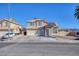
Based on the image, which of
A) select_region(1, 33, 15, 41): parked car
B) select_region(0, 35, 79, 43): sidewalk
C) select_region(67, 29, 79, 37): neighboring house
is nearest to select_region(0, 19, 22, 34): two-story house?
select_region(1, 33, 15, 41): parked car

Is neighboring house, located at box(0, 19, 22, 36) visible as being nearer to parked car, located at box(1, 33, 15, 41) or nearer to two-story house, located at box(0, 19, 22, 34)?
two-story house, located at box(0, 19, 22, 34)

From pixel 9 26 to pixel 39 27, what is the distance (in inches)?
44.1

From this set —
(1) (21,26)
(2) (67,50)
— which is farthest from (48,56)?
(1) (21,26)

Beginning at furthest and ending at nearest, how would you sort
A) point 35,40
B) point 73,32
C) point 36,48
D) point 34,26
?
point 35,40
point 34,26
point 73,32
point 36,48

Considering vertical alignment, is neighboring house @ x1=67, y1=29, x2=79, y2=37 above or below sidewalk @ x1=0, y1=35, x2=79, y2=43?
above

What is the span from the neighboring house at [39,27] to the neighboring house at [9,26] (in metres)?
0.41

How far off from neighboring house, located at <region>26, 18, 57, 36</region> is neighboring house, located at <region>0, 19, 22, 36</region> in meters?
0.41

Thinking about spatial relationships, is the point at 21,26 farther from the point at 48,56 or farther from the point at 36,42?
the point at 48,56

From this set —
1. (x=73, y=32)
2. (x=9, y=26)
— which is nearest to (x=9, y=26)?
(x=9, y=26)

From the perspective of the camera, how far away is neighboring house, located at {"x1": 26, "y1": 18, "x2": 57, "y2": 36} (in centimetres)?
1024

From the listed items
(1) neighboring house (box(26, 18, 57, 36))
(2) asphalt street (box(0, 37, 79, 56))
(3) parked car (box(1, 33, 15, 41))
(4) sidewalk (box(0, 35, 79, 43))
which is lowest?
(2) asphalt street (box(0, 37, 79, 56))

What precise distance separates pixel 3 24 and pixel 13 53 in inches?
54.0

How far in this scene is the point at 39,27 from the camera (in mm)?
10398

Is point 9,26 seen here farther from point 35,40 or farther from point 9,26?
point 35,40
